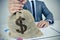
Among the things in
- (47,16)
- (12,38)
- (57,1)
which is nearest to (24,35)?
(12,38)

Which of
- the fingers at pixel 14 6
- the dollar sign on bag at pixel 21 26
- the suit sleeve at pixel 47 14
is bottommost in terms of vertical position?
the dollar sign on bag at pixel 21 26

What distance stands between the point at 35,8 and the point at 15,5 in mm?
120

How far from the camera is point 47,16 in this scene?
0.94 meters

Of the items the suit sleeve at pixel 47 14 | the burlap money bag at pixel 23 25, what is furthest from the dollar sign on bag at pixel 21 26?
the suit sleeve at pixel 47 14

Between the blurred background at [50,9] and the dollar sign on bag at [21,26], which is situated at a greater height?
the blurred background at [50,9]

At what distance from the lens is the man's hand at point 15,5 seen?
3.04 feet

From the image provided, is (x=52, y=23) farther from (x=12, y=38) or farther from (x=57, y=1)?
(x=12, y=38)

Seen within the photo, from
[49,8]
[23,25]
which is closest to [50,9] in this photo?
[49,8]

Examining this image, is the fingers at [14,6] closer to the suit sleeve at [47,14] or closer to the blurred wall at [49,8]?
the blurred wall at [49,8]

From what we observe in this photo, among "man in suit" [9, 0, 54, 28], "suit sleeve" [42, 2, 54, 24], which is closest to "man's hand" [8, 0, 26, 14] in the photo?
"man in suit" [9, 0, 54, 28]

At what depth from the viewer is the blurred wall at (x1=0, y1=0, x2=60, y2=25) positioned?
93 centimetres

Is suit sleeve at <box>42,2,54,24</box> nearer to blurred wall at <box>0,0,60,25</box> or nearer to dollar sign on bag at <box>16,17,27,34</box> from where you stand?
blurred wall at <box>0,0,60,25</box>

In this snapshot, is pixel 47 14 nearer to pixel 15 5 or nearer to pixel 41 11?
pixel 41 11

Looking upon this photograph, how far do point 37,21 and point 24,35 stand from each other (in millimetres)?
114
